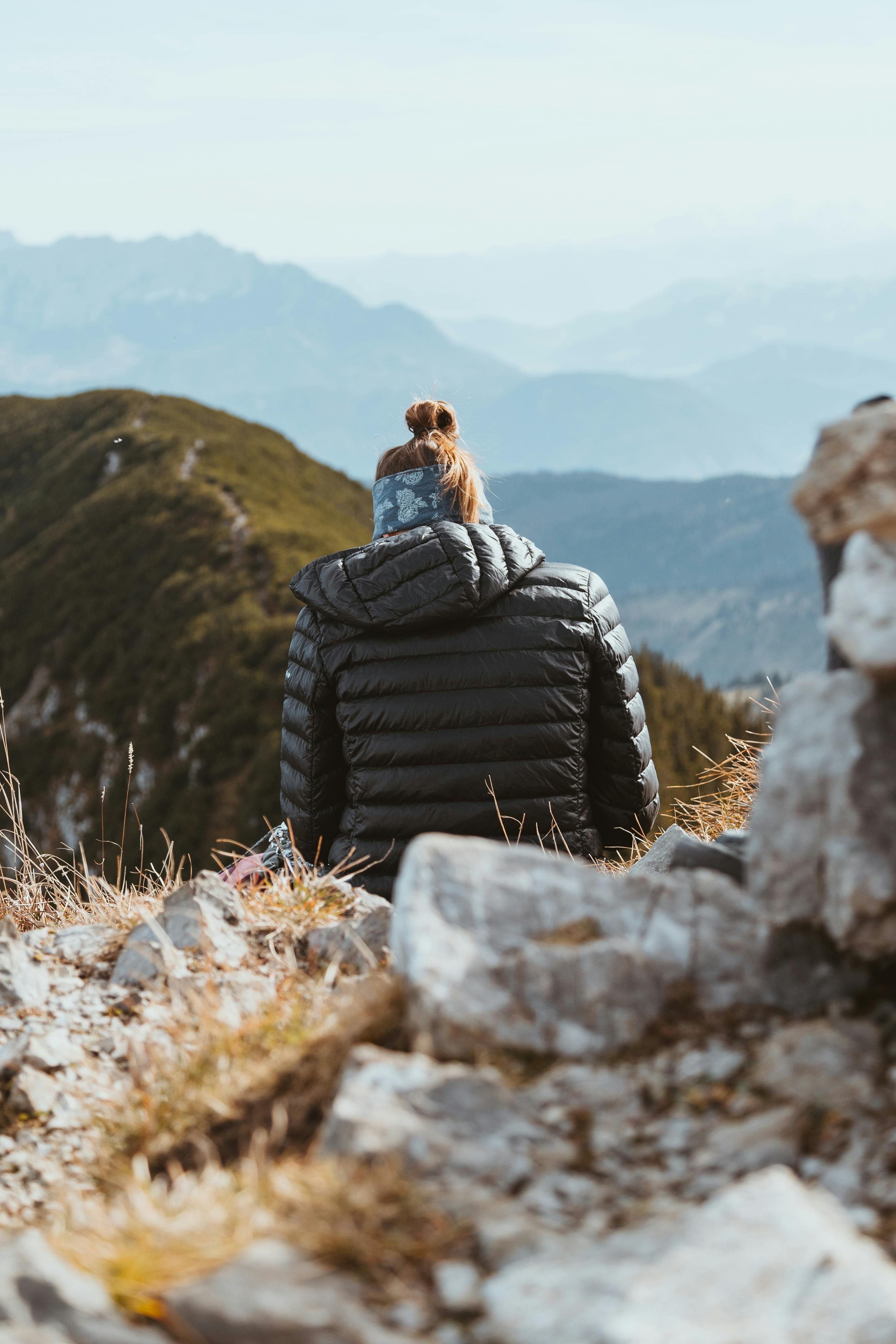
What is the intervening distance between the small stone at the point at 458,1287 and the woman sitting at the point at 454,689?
9.23 feet

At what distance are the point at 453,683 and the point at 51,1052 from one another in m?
2.29

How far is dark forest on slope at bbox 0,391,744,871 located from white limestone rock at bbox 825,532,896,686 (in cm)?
2586

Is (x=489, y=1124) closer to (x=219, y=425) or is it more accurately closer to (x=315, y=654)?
(x=315, y=654)

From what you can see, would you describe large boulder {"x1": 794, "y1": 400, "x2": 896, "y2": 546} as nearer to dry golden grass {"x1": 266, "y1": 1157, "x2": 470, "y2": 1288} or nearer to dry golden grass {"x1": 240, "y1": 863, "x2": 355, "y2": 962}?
dry golden grass {"x1": 266, "y1": 1157, "x2": 470, "y2": 1288}

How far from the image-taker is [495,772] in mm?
4902

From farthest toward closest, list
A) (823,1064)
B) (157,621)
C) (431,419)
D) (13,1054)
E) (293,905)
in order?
(157,621) < (431,419) < (293,905) < (13,1054) < (823,1064)

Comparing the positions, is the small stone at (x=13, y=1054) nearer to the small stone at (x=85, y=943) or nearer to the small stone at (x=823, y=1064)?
the small stone at (x=85, y=943)

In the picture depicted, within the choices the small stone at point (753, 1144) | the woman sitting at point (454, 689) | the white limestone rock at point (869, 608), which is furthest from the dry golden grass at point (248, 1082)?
the woman sitting at point (454, 689)

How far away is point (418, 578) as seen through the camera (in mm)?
4656

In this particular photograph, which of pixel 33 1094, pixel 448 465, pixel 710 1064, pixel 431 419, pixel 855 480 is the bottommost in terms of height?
pixel 33 1094

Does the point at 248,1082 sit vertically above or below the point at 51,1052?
above

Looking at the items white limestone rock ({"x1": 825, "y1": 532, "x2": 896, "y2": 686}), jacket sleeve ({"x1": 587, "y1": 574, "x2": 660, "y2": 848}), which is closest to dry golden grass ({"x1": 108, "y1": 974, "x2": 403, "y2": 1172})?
white limestone rock ({"x1": 825, "y1": 532, "x2": 896, "y2": 686})

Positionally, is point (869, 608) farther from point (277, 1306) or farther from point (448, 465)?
point (448, 465)

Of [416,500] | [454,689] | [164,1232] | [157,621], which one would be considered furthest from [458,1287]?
[157,621]
